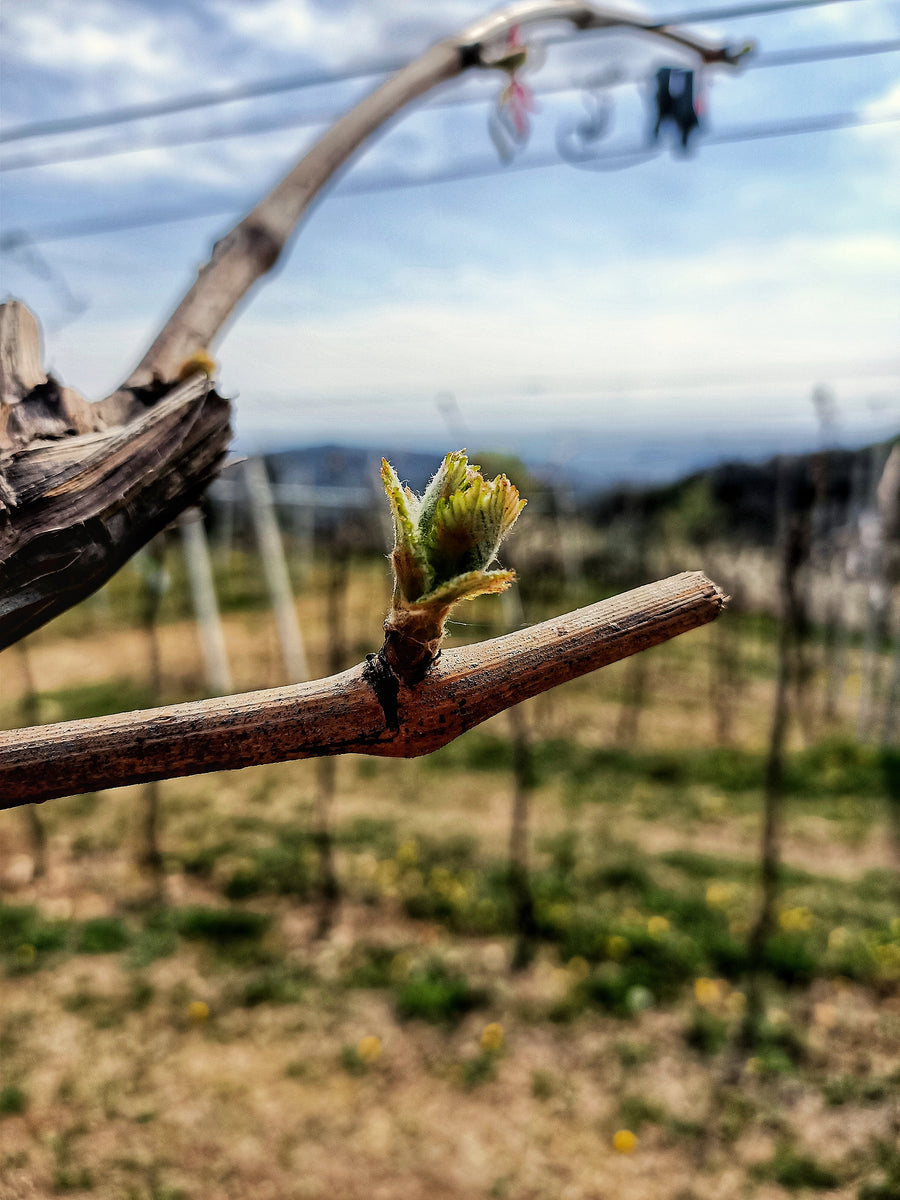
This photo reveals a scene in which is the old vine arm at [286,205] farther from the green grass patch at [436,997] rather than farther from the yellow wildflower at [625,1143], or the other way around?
the green grass patch at [436,997]

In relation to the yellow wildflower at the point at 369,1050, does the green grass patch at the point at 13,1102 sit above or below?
above

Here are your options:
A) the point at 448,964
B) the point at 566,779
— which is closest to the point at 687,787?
the point at 566,779

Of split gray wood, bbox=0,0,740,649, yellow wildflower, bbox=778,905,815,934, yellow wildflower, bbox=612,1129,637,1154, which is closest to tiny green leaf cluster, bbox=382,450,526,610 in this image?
split gray wood, bbox=0,0,740,649

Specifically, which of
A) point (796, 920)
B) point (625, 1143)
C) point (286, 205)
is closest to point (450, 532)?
point (286, 205)

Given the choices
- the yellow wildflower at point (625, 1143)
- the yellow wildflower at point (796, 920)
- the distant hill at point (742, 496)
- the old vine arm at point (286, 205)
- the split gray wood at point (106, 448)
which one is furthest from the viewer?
the distant hill at point (742, 496)

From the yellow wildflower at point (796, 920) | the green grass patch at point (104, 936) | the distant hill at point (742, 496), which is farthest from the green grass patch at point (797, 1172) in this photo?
the distant hill at point (742, 496)

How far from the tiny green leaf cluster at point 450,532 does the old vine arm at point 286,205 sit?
0.60 meters

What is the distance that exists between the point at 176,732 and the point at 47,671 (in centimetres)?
979

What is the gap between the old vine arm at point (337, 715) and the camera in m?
0.74

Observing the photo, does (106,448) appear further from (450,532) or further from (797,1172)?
(797,1172)

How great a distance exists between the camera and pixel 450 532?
26.8 inches

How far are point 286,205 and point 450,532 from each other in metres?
0.89

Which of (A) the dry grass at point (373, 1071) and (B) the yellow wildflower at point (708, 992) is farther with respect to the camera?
(B) the yellow wildflower at point (708, 992)

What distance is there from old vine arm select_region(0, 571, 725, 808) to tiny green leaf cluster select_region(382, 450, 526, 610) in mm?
93
